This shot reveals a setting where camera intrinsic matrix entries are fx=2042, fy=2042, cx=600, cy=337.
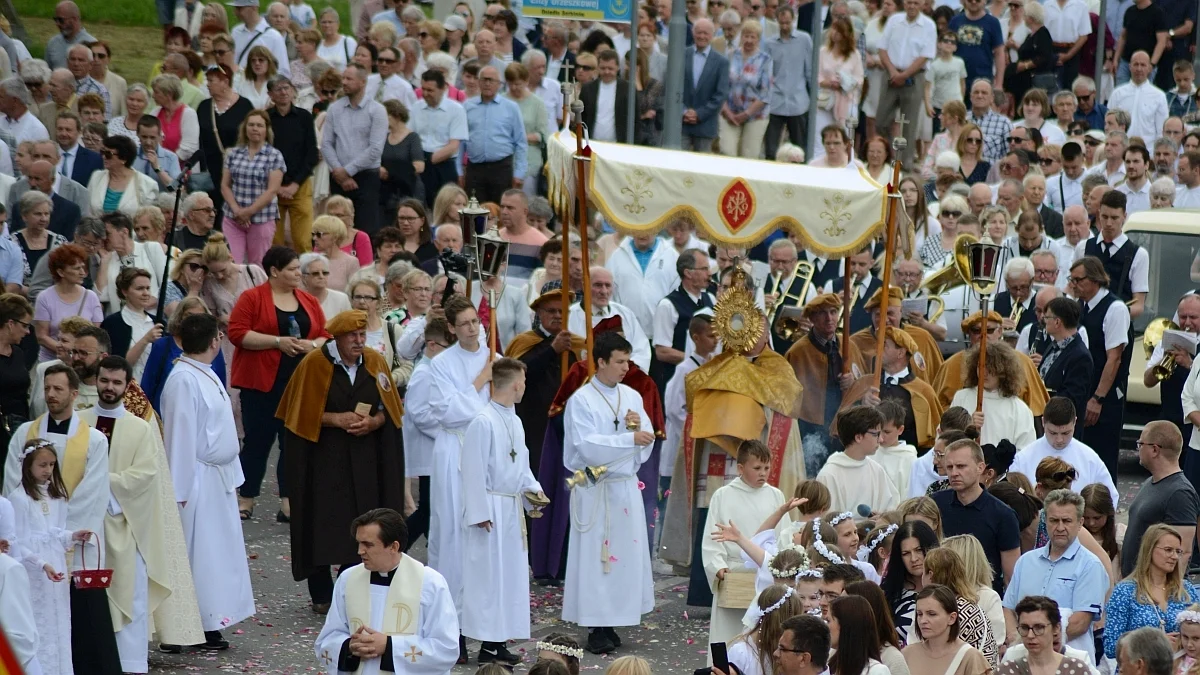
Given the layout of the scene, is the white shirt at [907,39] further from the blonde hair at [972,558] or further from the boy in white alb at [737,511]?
the blonde hair at [972,558]

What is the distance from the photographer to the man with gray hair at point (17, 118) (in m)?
16.9

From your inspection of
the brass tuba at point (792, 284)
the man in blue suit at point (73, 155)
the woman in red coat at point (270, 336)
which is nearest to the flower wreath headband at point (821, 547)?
the woman in red coat at point (270, 336)

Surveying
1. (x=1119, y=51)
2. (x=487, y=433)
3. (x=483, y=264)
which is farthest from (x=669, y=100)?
(x=1119, y=51)

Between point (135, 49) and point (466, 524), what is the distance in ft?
51.2

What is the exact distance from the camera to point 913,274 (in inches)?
624

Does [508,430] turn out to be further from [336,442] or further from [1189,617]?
[1189,617]

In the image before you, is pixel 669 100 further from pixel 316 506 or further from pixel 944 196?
pixel 316 506

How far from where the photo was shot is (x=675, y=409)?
46.6 feet

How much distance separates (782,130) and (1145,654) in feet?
46.0

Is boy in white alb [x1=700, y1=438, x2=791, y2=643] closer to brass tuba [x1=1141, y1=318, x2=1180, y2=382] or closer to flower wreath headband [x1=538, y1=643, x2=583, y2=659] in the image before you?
flower wreath headband [x1=538, y1=643, x2=583, y2=659]

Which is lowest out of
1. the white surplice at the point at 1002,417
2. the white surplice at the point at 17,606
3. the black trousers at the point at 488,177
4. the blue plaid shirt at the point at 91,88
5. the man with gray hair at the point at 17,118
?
the white surplice at the point at 17,606

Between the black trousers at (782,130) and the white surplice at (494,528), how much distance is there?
10.5 m

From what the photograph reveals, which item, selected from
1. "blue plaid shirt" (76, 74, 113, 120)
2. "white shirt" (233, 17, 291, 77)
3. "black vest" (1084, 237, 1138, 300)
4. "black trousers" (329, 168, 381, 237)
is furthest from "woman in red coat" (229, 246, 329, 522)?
"white shirt" (233, 17, 291, 77)

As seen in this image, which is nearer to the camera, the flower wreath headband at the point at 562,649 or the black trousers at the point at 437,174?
the flower wreath headband at the point at 562,649
